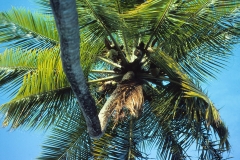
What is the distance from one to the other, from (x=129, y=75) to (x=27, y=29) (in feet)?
7.93

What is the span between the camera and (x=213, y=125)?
702 cm

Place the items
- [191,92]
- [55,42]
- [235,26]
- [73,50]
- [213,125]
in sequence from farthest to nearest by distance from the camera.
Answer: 1. [55,42]
2. [235,26]
3. [213,125]
4. [191,92]
5. [73,50]

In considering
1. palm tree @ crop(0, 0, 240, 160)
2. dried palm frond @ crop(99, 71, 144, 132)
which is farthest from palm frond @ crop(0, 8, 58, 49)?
dried palm frond @ crop(99, 71, 144, 132)

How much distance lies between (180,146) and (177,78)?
4.44 ft

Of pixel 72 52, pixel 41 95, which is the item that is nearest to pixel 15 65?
pixel 41 95

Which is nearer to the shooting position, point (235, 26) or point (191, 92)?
point (191, 92)

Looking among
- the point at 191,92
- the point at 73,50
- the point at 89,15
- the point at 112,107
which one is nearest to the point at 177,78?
the point at 191,92

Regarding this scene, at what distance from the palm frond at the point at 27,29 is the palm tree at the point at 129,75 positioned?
18 mm

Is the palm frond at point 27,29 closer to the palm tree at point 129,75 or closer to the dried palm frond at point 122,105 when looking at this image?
the palm tree at point 129,75

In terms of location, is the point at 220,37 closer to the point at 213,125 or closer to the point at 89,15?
the point at 213,125

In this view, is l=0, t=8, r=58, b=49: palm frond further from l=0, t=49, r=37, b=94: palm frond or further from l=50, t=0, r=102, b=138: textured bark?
l=50, t=0, r=102, b=138: textured bark

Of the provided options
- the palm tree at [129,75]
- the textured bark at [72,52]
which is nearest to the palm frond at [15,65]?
the palm tree at [129,75]

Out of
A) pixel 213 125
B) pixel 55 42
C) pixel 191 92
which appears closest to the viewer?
pixel 191 92

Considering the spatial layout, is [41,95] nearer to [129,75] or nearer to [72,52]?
[129,75]
